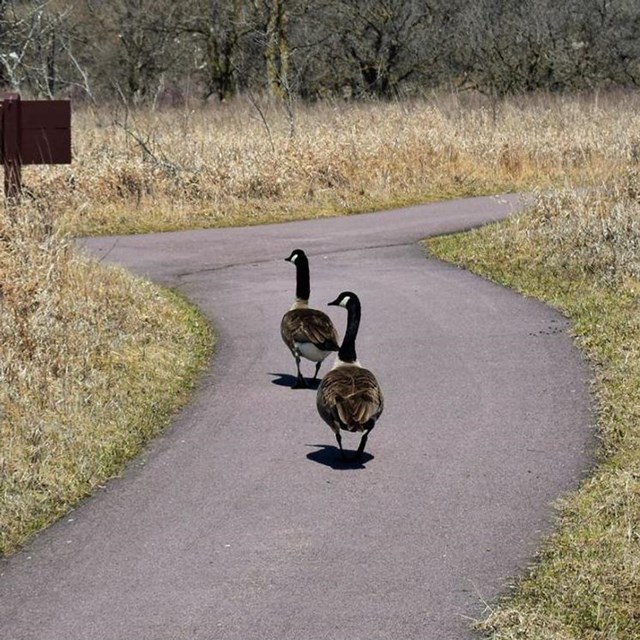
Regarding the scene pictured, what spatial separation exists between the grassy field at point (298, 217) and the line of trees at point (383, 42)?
9.87 meters

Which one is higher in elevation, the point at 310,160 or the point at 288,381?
the point at 310,160

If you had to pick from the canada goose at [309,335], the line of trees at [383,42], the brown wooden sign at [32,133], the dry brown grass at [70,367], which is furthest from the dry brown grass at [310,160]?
the line of trees at [383,42]

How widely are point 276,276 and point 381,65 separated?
2893 cm

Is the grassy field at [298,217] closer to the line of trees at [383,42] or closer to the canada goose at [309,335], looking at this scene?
the canada goose at [309,335]

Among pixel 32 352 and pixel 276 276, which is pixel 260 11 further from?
pixel 32 352

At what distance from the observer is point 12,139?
1406 cm

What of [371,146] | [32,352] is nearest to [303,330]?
[32,352]

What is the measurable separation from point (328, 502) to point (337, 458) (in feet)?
3.08

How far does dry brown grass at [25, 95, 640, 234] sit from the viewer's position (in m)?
21.2

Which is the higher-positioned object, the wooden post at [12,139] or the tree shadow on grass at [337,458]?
the wooden post at [12,139]

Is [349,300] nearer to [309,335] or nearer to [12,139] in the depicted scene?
[309,335]

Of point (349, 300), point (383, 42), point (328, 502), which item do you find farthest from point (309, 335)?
point (383, 42)

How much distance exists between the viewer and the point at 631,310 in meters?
12.6

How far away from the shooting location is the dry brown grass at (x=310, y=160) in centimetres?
2119
